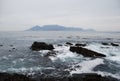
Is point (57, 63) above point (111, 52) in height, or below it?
above

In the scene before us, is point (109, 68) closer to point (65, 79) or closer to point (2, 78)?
point (65, 79)

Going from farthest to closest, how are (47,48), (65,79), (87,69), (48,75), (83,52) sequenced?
(47,48), (83,52), (87,69), (48,75), (65,79)

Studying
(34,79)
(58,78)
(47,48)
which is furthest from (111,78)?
(47,48)

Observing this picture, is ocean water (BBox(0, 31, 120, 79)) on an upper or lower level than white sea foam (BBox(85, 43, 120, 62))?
upper

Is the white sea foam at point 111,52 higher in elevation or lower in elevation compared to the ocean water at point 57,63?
lower

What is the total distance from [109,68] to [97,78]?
478 cm

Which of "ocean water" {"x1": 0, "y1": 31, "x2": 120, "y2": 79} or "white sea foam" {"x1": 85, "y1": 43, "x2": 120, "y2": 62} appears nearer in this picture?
"ocean water" {"x1": 0, "y1": 31, "x2": 120, "y2": 79}

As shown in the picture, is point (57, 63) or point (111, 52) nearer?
point (57, 63)

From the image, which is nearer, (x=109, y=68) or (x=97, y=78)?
(x=97, y=78)

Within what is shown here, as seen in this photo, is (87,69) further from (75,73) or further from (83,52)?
(83,52)

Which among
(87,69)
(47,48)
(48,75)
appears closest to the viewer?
(48,75)

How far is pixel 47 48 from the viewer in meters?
33.7

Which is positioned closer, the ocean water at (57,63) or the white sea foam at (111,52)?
the ocean water at (57,63)

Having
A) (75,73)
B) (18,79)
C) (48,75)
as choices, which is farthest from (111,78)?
(18,79)
